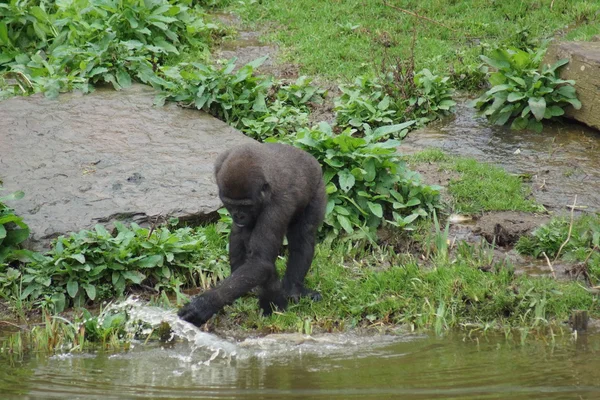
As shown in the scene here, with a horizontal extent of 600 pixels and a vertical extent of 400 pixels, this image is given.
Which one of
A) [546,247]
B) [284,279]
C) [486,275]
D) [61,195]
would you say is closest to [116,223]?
[61,195]

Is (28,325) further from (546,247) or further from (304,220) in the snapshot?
(546,247)

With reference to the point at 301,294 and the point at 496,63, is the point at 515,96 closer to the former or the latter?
the point at 496,63

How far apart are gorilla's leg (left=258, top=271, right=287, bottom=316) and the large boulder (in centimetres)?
471

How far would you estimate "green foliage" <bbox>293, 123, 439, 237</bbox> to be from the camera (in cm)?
855

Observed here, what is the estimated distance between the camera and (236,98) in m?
10.6

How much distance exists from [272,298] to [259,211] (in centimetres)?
83

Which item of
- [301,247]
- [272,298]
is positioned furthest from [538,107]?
[272,298]

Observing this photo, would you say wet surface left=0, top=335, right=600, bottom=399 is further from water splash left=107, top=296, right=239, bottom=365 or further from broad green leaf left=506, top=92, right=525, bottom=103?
broad green leaf left=506, top=92, right=525, bottom=103

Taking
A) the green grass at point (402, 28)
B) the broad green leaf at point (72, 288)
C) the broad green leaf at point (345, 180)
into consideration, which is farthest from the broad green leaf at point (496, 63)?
the broad green leaf at point (72, 288)

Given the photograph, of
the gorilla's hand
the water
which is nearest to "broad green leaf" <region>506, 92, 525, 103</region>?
the water

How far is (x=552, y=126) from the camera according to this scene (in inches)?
417

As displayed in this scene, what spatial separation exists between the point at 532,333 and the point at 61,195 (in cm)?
439

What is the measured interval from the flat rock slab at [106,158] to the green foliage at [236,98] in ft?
0.69

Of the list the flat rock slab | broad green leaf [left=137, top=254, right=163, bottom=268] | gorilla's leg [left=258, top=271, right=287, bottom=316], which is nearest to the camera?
gorilla's leg [left=258, top=271, right=287, bottom=316]
